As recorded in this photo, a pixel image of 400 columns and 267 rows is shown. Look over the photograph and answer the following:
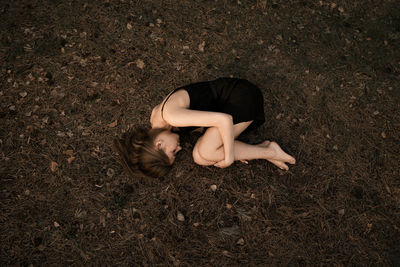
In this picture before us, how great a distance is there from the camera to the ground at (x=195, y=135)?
3.19 metres

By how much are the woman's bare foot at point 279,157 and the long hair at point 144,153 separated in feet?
4.30

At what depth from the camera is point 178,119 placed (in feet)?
8.27

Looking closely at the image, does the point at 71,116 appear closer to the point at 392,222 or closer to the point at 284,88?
the point at 284,88

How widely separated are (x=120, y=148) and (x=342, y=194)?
8.96ft

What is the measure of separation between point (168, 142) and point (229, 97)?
805 mm

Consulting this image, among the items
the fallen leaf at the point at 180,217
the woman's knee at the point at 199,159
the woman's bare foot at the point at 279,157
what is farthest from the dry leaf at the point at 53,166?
the woman's bare foot at the point at 279,157

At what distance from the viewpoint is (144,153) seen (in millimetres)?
2689

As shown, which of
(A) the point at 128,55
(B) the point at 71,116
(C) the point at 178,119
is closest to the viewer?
(C) the point at 178,119

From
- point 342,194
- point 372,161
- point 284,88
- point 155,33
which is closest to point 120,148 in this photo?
point 155,33

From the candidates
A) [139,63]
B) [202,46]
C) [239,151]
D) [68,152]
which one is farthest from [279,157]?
[68,152]

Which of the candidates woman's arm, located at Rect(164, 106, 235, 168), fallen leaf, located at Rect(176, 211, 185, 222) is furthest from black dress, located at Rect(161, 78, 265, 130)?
fallen leaf, located at Rect(176, 211, 185, 222)

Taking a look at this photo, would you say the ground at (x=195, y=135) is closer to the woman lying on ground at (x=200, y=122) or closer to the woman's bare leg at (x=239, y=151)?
the woman's bare leg at (x=239, y=151)

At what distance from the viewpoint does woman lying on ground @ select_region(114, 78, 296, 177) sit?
101 inches

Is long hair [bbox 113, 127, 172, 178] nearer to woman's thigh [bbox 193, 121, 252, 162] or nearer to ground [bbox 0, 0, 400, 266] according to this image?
woman's thigh [bbox 193, 121, 252, 162]
